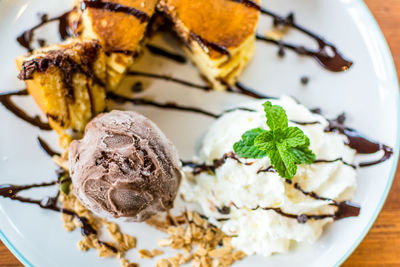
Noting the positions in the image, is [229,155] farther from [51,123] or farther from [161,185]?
[51,123]

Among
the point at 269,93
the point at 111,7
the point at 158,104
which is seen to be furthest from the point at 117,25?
the point at 269,93

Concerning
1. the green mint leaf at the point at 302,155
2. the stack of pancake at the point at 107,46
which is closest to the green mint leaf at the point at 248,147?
the green mint leaf at the point at 302,155

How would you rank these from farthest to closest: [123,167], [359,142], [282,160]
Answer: [359,142] → [282,160] → [123,167]

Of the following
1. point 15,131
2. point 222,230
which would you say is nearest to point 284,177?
point 222,230

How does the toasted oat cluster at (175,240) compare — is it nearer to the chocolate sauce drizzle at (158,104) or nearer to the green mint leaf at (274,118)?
the chocolate sauce drizzle at (158,104)

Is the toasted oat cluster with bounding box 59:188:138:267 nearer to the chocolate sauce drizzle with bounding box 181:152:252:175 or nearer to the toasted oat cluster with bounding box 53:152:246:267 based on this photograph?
the toasted oat cluster with bounding box 53:152:246:267

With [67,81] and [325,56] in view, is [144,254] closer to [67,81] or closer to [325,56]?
[67,81]

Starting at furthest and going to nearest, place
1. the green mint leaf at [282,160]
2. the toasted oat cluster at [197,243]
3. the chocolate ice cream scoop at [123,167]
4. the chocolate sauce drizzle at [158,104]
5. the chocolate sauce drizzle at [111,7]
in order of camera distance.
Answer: the chocolate sauce drizzle at [158,104]
the toasted oat cluster at [197,243]
the chocolate sauce drizzle at [111,7]
the green mint leaf at [282,160]
the chocolate ice cream scoop at [123,167]
